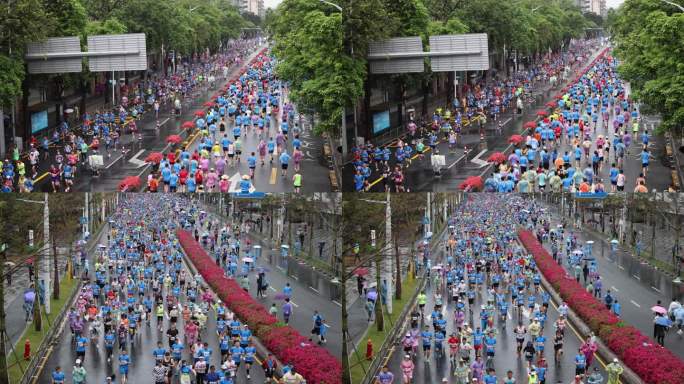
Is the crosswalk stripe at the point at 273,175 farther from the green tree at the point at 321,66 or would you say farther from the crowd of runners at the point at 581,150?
the crowd of runners at the point at 581,150

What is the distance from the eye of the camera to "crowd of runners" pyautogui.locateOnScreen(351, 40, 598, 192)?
46.8 meters

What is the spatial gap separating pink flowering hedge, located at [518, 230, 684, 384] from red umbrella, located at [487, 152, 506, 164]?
19072 millimetres

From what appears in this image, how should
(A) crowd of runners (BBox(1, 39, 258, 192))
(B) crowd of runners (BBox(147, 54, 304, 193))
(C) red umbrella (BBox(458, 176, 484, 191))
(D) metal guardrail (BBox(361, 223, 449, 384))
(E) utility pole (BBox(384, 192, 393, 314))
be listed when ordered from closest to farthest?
(D) metal guardrail (BBox(361, 223, 449, 384)) → (E) utility pole (BBox(384, 192, 393, 314)) → (B) crowd of runners (BBox(147, 54, 304, 193)) → (C) red umbrella (BBox(458, 176, 484, 191)) → (A) crowd of runners (BBox(1, 39, 258, 192))

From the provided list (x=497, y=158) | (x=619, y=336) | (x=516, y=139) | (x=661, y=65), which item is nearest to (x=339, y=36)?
(x=497, y=158)

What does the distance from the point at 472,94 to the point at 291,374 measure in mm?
40213

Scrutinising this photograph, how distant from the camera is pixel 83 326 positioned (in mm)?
31328

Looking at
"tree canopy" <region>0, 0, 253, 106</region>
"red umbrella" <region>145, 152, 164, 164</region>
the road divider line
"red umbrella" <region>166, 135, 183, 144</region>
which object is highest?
"tree canopy" <region>0, 0, 253, 106</region>

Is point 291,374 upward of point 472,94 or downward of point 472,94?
downward

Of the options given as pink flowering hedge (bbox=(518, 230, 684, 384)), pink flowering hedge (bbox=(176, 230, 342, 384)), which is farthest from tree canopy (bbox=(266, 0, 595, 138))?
pink flowering hedge (bbox=(518, 230, 684, 384))

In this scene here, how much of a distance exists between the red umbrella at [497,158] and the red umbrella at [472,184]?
467cm

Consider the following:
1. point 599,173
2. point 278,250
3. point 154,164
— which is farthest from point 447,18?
point 278,250

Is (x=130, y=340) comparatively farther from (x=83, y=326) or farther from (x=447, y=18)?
(x=447, y=18)

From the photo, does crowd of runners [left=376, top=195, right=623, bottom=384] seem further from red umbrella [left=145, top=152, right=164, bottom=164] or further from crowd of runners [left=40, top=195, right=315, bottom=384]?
red umbrella [left=145, top=152, right=164, bottom=164]

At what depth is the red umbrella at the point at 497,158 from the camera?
53375 mm
